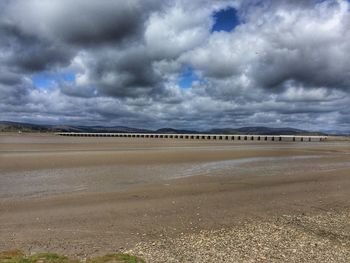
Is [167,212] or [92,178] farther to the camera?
[92,178]

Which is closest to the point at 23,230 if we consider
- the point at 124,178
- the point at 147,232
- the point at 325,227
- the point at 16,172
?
the point at 147,232

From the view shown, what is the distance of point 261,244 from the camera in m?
8.80

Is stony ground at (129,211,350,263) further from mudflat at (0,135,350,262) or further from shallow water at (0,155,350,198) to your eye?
shallow water at (0,155,350,198)

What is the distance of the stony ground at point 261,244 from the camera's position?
25.9ft

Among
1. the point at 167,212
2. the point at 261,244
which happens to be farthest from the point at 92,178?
the point at 261,244

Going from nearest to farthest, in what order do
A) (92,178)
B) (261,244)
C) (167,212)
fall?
(261,244), (167,212), (92,178)

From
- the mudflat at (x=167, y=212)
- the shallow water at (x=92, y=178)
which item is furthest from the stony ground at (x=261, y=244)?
the shallow water at (x=92, y=178)

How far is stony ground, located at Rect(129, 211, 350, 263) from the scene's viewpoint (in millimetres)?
7895

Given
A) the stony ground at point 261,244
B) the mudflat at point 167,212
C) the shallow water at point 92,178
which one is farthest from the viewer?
the shallow water at point 92,178

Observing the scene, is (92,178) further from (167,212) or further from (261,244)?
(261,244)

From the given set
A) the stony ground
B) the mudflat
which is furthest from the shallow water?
the stony ground

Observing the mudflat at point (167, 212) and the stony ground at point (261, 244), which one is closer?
the stony ground at point (261, 244)

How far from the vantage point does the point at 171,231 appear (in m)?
10.2

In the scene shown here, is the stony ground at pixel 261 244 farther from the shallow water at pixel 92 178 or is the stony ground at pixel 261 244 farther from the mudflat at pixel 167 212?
the shallow water at pixel 92 178
